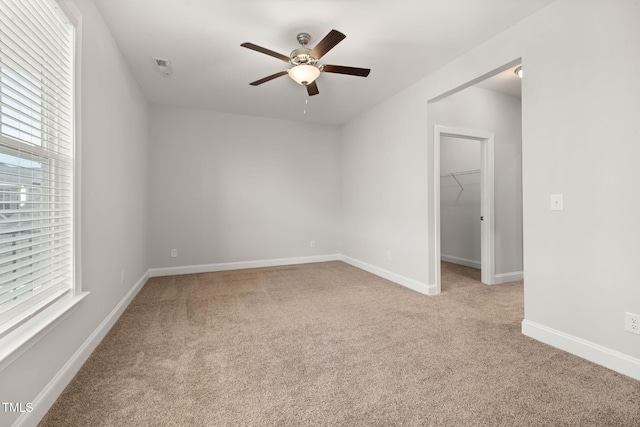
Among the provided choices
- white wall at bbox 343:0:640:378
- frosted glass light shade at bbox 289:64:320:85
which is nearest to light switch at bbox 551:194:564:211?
white wall at bbox 343:0:640:378

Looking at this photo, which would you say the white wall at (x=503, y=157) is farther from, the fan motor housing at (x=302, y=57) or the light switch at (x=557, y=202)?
the fan motor housing at (x=302, y=57)

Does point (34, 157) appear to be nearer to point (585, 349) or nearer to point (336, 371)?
point (336, 371)

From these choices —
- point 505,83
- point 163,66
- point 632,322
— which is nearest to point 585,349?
point 632,322

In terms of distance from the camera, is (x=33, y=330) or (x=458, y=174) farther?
(x=458, y=174)

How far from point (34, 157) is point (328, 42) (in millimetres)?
1952

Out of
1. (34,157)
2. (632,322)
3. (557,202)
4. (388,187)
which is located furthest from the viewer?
(388,187)

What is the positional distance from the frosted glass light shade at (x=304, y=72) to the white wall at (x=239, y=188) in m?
2.41

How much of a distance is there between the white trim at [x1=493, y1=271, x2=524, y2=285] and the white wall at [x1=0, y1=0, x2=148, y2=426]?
4.31 m

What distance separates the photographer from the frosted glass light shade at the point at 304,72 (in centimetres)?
262

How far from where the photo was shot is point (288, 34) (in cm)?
257

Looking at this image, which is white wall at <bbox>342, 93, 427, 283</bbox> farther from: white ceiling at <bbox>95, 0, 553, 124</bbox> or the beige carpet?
the beige carpet

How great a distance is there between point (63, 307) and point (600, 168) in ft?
11.1

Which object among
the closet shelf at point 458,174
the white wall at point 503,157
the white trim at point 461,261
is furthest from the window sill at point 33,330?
the closet shelf at point 458,174

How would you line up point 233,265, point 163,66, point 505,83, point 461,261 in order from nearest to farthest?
point 163,66
point 505,83
point 233,265
point 461,261
